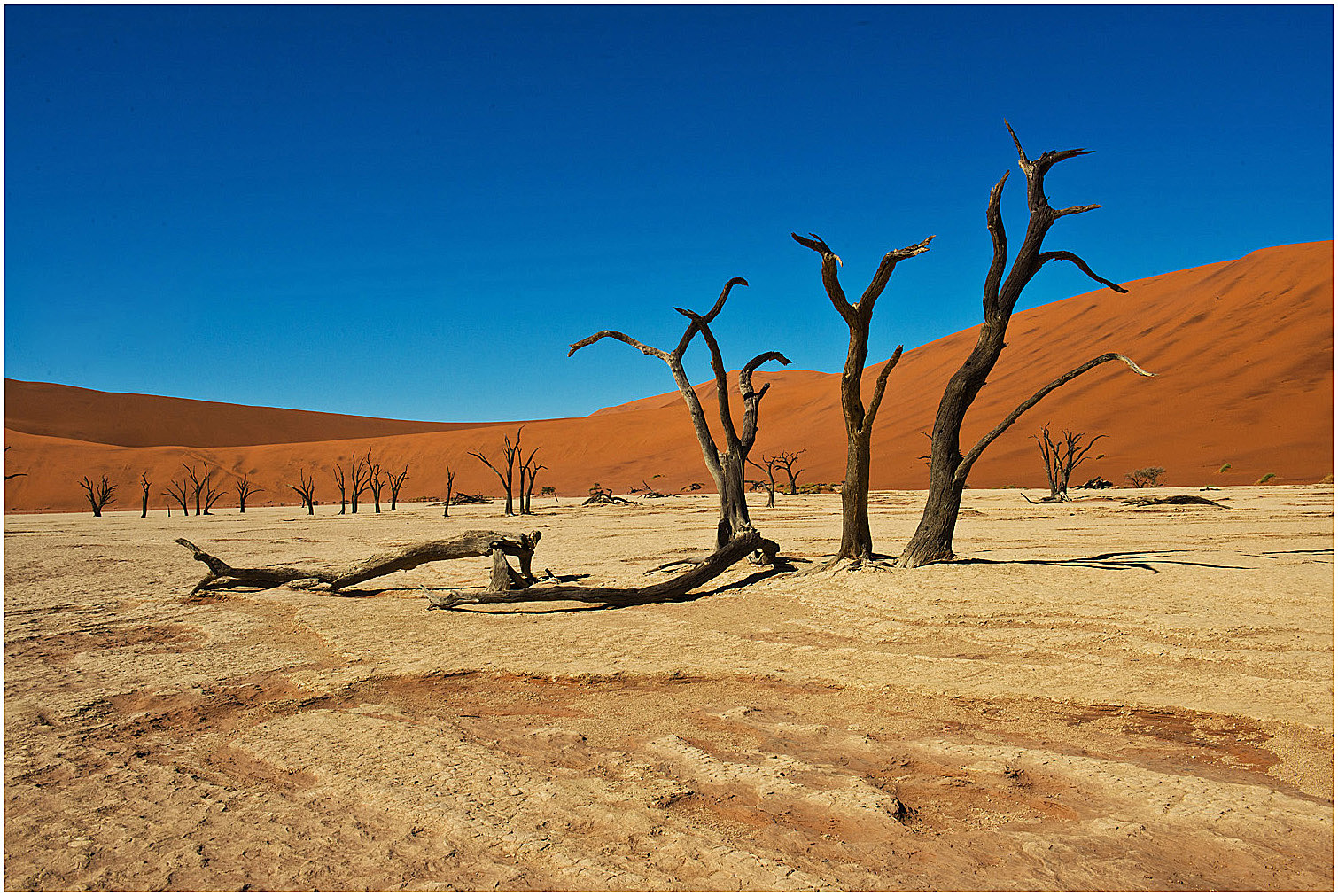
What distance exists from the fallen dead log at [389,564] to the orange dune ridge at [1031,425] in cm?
2436

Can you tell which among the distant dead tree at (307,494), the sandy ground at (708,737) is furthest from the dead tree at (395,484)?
the sandy ground at (708,737)

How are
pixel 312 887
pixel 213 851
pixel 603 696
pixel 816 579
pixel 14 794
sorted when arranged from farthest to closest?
pixel 816 579
pixel 603 696
pixel 14 794
pixel 213 851
pixel 312 887

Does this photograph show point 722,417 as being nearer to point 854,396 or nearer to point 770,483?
point 854,396

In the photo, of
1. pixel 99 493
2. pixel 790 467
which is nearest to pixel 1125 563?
pixel 790 467

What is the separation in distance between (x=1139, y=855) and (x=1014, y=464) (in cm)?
4850

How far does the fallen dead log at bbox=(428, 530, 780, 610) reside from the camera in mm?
7988

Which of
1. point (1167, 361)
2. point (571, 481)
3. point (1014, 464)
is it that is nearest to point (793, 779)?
point (1014, 464)

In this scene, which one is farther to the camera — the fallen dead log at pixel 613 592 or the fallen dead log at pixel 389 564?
the fallen dead log at pixel 389 564

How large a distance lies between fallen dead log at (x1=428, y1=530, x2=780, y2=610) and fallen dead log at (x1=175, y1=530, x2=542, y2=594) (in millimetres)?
538

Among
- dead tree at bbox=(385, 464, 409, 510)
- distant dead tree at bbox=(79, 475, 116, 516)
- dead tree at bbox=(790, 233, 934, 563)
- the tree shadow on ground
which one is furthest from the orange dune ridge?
dead tree at bbox=(790, 233, 934, 563)

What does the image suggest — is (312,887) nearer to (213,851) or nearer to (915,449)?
(213,851)

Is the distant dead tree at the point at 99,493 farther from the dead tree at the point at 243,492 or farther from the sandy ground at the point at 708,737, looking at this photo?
the sandy ground at the point at 708,737

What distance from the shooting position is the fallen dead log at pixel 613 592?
26.2 feet

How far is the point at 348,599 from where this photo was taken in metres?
8.86
